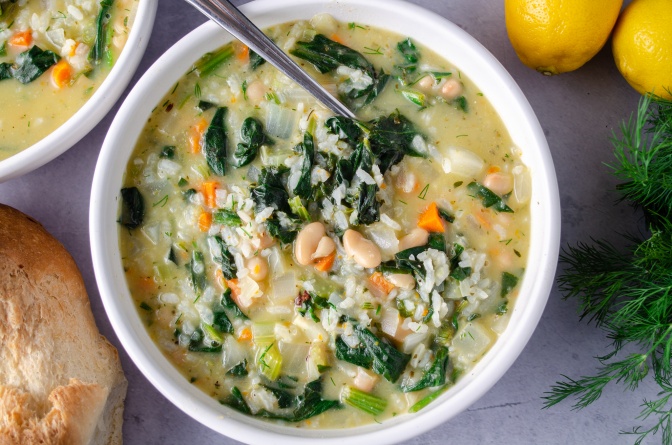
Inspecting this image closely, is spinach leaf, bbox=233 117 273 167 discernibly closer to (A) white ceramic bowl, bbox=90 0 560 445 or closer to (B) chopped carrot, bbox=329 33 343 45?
(A) white ceramic bowl, bbox=90 0 560 445

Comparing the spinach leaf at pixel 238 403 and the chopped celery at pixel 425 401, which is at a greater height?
the chopped celery at pixel 425 401

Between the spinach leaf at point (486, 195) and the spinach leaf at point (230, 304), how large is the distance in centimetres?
122

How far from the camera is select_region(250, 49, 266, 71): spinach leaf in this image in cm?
339

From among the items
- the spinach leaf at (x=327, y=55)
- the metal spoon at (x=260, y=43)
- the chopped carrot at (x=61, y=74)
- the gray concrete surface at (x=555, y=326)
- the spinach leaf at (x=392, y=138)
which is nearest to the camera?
the metal spoon at (x=260, y=43)

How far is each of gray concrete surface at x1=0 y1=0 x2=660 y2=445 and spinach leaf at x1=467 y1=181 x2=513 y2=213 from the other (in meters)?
0.68

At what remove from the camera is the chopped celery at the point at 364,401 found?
333cm

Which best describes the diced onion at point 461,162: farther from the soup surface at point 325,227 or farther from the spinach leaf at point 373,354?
the spinach leaf at point 373,354

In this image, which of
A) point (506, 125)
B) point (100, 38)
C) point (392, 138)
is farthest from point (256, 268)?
point (100, 38)

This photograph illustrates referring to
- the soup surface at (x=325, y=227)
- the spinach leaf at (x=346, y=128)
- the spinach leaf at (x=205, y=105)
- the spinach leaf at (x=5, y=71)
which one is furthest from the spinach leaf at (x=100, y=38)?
the spinach leaf at (x=346, y=128)

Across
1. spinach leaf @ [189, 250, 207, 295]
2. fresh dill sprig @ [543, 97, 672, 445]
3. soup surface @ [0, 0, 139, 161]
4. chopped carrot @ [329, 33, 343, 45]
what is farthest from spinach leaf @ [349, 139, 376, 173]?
soup surface @ [0, 0, 139, 161]

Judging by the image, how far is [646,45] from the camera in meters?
3.39

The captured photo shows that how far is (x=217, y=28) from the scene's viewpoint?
3.31 m

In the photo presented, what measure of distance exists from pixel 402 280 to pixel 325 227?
44 centimetres

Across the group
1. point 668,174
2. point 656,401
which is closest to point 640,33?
point 668,174
